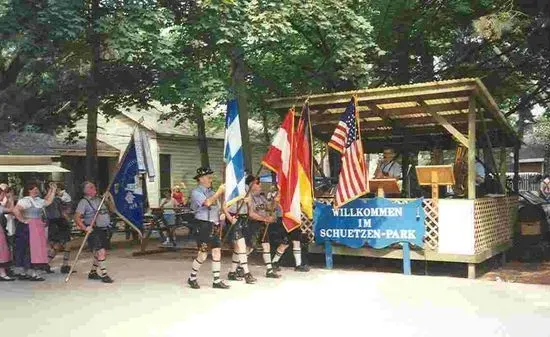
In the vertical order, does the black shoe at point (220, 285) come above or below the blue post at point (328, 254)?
below

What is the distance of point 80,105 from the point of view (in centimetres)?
1809

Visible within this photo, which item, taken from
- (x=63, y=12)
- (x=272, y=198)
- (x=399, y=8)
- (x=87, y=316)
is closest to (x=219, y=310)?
(x=87, y=316)

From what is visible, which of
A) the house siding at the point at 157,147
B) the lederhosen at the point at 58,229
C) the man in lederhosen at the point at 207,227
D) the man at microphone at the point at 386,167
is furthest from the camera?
the house siding at the point at 157,147

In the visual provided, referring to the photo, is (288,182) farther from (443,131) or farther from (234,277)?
(443,131)

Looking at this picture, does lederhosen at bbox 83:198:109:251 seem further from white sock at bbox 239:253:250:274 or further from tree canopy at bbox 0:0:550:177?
tree canopy at bbox 0:0:550:177

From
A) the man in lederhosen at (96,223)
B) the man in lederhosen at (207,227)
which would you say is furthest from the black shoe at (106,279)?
the man in lederhosen at (207,227)

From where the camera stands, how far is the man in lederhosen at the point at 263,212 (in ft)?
36.1

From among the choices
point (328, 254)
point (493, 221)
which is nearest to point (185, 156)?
point (328, 254)

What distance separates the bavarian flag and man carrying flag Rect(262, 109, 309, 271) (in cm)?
16

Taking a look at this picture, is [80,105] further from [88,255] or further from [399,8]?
[399,8]

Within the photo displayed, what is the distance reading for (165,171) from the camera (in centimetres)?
2867

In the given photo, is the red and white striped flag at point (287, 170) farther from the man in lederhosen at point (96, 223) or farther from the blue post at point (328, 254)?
the man in lederhosen at point (96, 223)

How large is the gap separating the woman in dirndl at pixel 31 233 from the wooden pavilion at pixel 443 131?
16.1ft

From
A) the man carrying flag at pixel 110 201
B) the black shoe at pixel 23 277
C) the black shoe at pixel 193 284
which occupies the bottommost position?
the black shoe at pixel 23 277
